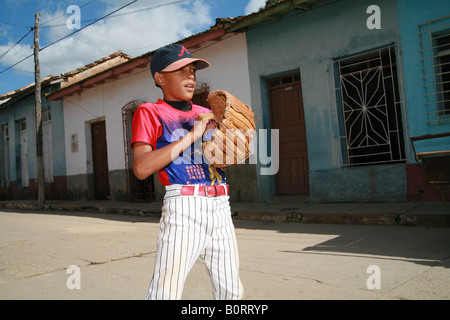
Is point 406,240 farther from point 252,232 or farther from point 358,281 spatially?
point 252,232

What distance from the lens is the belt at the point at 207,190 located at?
173 centimetres

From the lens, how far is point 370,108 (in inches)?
309

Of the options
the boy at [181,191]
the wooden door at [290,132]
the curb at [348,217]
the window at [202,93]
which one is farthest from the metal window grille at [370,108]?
the boy at [181,191]

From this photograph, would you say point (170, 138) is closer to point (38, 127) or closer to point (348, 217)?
point (348, 217)

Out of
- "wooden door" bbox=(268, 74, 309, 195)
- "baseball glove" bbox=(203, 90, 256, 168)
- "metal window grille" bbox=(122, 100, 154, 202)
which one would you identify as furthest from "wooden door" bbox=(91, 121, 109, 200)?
"baseball glove" bbox=(203, 90, 256, 168)

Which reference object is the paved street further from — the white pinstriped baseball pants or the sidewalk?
the white pinstriped baseball pants

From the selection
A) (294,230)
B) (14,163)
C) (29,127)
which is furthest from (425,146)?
(14,163)

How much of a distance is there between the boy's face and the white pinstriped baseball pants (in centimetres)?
45

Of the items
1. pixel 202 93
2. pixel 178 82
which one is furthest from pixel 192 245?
pixel 202 93

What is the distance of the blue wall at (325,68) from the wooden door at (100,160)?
720 centimetres

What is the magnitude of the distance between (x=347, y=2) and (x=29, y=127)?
15.1 meters

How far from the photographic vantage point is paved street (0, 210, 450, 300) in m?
3.20

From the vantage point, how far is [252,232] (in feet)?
20.6

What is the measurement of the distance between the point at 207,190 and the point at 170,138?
29cm
